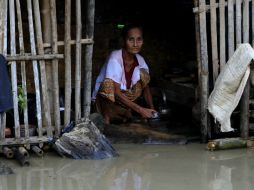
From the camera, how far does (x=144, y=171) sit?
5453mm

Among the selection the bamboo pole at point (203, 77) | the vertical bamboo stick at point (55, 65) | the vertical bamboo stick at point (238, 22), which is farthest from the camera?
the vertical bamboo stick at point (238, 22)

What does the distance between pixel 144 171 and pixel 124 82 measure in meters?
2.31

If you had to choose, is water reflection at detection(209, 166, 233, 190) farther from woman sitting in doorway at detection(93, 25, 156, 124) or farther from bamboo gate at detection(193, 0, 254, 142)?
woman sitting in doorway at detection(93, 25, 156, 124)

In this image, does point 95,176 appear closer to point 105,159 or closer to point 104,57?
point 105,159

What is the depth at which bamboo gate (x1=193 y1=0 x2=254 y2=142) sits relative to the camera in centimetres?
656

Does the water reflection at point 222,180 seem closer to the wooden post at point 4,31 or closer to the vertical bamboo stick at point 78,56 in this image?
the vertical bamboo stick at point 78,56

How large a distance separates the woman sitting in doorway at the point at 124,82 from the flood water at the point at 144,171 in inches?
41.4

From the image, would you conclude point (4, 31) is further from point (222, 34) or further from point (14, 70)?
point (222, 34)

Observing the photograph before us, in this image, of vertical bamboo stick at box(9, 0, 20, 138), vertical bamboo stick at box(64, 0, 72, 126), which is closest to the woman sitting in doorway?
vertical bamboo stick at box(64, 0, 72, 126)

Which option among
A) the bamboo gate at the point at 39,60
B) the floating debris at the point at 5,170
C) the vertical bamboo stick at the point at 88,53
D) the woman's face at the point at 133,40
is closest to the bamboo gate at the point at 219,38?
the woman's face at the point at 133,40

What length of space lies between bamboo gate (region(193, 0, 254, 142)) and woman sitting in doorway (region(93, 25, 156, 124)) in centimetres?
99

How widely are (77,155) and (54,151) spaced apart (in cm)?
42

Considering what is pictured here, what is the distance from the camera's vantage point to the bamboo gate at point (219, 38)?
6559 mm

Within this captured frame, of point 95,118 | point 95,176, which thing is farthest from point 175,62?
point 95,176
